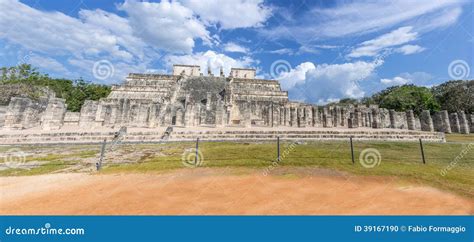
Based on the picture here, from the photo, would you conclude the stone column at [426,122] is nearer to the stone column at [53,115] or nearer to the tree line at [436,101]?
the tree line at [436,101]

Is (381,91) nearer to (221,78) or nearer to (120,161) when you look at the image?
(221,78)

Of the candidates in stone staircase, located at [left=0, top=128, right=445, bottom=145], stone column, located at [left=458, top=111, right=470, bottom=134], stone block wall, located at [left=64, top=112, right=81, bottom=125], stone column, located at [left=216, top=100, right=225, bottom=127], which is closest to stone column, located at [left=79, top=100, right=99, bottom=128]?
stone block wall, located at [left=64, top=112, right=81, bottom=125]

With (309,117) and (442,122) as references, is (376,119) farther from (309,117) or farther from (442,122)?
(442,122)

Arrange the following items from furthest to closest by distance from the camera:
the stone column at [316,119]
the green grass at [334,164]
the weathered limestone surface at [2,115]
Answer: the stone column at [316,119]
the weathered limestone surface at [2,115]
the green grass at [334,164]

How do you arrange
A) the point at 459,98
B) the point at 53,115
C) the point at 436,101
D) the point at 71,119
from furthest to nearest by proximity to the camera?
the point at 436,101, the point at 459,98, the point at 71,119, the point at 53,115

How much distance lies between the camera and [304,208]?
4359 millimetres

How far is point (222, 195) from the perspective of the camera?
5.11 metres

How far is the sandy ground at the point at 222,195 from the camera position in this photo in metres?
4.32

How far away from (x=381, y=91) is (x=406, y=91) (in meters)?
17.2

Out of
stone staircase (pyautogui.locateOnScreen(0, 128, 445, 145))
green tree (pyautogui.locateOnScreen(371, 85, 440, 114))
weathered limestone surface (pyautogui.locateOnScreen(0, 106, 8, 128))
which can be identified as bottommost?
stone staircase (pyautogui.locateOnScreen(0, 128, 445, 145))

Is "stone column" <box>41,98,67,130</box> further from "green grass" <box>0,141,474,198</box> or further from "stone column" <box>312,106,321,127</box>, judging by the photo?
"stone column" <box>312,106,321,127</box>

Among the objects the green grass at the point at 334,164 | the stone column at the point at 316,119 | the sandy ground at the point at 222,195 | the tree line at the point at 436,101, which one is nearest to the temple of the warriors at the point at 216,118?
the stone column at the point at 316,119

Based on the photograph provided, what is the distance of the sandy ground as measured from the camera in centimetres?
432

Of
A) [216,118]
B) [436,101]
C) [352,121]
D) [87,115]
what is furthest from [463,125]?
[87,115]
